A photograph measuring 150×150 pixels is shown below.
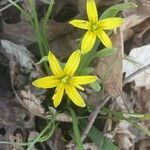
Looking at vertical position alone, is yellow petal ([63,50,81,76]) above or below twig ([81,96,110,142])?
above

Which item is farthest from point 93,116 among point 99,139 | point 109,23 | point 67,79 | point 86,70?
point 109,23

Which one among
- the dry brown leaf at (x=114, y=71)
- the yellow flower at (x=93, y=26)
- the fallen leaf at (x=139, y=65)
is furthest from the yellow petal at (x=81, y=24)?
the fallen leaf at (x=139, y=65)

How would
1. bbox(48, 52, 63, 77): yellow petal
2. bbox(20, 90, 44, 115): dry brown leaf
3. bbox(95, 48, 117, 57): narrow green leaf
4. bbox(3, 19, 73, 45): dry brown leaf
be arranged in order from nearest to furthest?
1. bbox(48, 52, 63, 77): yellow petal
2. bbox(95, 48, 117, 57): narrow green leaf
3. bbox(20, 90, 44, 115): dry brown leaf
4. bbox(3, 19, 73, 45): dry brown leaf

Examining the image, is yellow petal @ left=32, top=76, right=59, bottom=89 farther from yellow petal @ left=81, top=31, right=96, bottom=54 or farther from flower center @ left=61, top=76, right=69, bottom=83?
yellow petal @ left=81, top=31, right=96, bottom=54

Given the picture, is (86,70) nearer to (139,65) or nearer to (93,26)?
(93,26)

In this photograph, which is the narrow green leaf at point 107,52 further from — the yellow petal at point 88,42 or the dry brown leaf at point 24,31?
the dry brown leaf at point 24,31

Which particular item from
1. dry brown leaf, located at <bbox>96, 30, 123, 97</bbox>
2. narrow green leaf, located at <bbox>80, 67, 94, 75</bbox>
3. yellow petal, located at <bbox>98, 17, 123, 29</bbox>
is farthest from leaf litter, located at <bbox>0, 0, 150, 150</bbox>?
yellow petal, located at <bbox>98, 17, 123, 29</bbox>

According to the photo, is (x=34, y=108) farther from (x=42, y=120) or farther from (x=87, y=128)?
(x=87, y=128)
